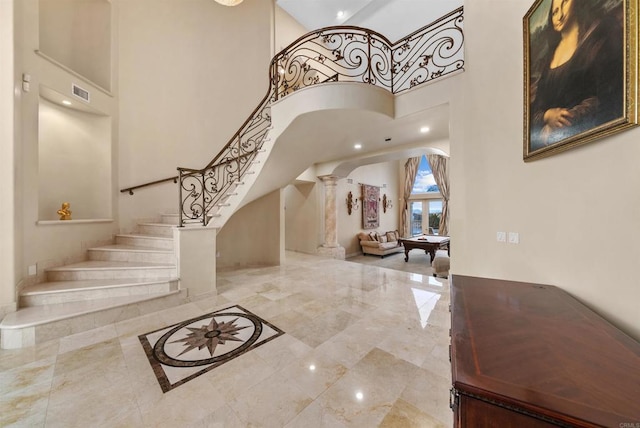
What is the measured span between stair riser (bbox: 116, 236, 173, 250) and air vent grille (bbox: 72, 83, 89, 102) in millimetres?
2287

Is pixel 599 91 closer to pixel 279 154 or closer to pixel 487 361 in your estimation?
pixel 487 361

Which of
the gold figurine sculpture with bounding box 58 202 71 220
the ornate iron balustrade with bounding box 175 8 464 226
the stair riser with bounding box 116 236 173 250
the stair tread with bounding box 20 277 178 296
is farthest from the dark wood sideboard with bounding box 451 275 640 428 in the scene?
the gold figurine sculpture with bounding box 58 202 71 220

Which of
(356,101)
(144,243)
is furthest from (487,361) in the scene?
(144,243)

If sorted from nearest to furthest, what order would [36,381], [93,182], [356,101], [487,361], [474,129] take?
[487,361]
[36,381]
[474,129]
[356,101]
[93,182]

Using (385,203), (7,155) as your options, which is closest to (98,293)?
(7,155)

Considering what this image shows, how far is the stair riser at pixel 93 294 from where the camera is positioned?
2666mm

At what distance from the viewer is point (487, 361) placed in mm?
796

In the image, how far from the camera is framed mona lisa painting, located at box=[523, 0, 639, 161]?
108 centimetres

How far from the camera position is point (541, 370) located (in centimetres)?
75

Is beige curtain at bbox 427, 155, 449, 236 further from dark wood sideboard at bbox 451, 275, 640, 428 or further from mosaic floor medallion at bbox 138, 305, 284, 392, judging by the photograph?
dark wood sideboard at bbox 451, 275, 640, 428

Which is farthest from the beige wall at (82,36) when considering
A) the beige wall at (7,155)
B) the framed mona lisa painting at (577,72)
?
the framed mona lisa painting at (577,72)

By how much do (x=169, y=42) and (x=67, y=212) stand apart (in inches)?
150

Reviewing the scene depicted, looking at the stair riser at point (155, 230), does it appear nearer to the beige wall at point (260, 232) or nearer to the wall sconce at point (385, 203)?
the beige wall at point (260, 232)

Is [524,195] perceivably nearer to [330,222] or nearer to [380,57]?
[380,57]
